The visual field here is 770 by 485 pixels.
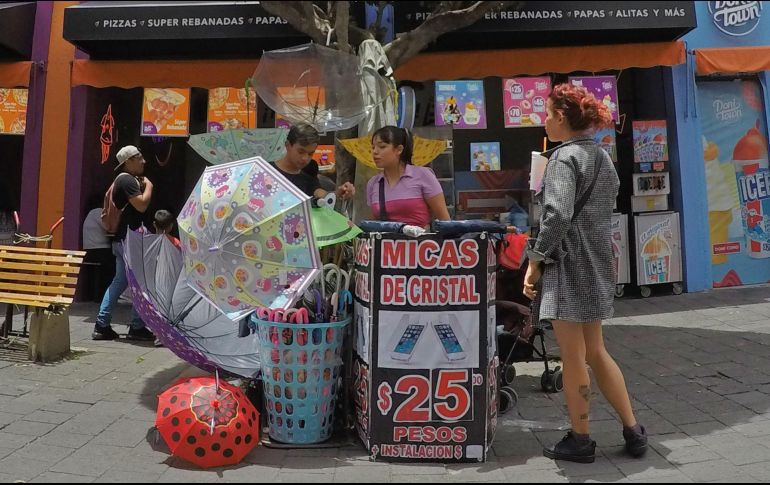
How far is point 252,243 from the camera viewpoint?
3.39 metres

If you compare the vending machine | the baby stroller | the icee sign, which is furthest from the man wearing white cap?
the icee sign

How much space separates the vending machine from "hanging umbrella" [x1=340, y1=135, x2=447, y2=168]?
161 inches

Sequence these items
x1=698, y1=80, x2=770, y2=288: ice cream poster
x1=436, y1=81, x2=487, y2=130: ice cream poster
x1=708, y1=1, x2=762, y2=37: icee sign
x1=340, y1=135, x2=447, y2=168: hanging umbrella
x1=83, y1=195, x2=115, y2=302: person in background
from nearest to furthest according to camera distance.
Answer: x1=340, y1=135, x2=447, y2=168: hanging umbrella
x1=436, y1=81, x2=487, y2=130: ice cream poster
x1=83, y1=195, x2=115, y2=302: person in background
x1=708, y1=1, x2=762, y2=37: icee sign
x1=698, y1=80, x2=770, y2=288: ice cream poster

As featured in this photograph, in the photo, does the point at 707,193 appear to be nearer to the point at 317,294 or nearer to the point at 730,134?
the point at 730,134

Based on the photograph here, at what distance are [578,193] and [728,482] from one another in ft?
5.12

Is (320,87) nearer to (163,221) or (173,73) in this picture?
(163,221)

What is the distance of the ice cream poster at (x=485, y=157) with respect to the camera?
7824 mm

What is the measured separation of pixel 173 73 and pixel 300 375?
17.5ft

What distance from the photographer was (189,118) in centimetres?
776

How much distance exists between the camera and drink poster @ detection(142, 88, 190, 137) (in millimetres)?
7676

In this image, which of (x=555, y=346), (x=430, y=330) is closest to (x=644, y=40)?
(x=555, y=346)

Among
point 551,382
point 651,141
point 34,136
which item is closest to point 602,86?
point 651,141

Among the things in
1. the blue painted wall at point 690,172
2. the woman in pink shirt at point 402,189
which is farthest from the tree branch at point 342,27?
the blue painted wall at point 690,172

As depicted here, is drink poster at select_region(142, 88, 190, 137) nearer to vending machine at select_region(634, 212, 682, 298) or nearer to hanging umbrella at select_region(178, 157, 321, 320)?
hanging umbrella at select_region(178, 157, 321, 320)
